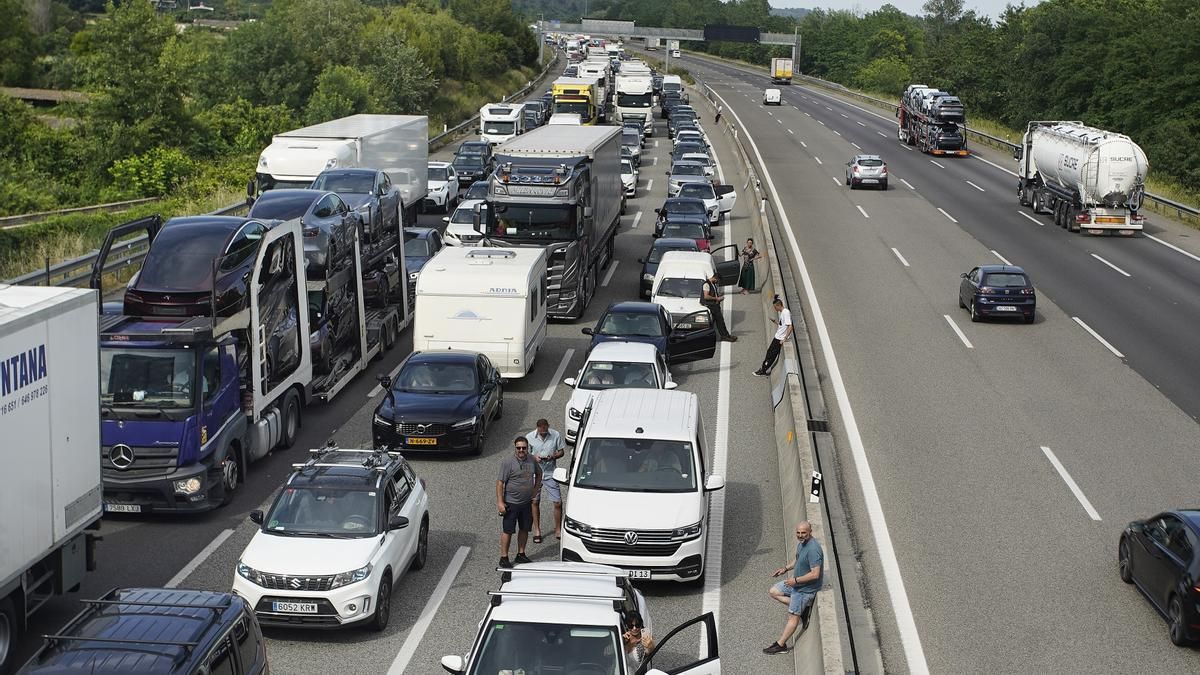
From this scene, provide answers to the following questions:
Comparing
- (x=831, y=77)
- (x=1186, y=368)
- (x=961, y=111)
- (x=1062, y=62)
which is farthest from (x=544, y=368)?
(x=831, y=77)

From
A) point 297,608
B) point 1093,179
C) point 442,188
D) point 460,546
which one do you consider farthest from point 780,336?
point 442,188

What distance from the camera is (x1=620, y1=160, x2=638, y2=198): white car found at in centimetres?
5325

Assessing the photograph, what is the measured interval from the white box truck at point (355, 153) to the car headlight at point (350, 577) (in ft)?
71.9

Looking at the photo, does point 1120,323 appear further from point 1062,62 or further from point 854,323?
point 1062,62

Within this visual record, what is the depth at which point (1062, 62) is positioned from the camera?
93312 millimetres

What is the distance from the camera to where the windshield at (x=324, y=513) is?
15.7 meters

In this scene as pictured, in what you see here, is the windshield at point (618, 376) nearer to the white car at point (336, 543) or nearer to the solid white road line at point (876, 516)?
the solid white road line at point (876, 516)

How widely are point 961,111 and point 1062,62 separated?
89.7 ft

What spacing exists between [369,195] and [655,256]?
8.72 metres

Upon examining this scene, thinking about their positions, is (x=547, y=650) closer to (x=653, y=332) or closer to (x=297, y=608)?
(x=297, y=608)

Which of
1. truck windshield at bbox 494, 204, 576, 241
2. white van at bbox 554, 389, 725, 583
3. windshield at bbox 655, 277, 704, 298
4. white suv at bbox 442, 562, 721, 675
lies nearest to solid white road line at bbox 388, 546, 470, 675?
white van at bbox 554, 389, 725, 583

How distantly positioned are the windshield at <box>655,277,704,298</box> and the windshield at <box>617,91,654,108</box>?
166 feet

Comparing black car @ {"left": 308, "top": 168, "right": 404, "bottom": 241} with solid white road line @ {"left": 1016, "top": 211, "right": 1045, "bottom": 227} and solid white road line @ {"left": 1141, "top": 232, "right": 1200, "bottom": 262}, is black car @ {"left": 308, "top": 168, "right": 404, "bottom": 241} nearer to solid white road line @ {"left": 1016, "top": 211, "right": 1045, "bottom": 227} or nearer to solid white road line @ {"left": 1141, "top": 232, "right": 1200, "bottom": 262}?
solid white road line @ {"left": 1141, "top": 232, "right": 1200, "bottom": 262}

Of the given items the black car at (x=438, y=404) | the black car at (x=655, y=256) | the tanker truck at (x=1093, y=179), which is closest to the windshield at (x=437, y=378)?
the black car at (x=438, y=404)
